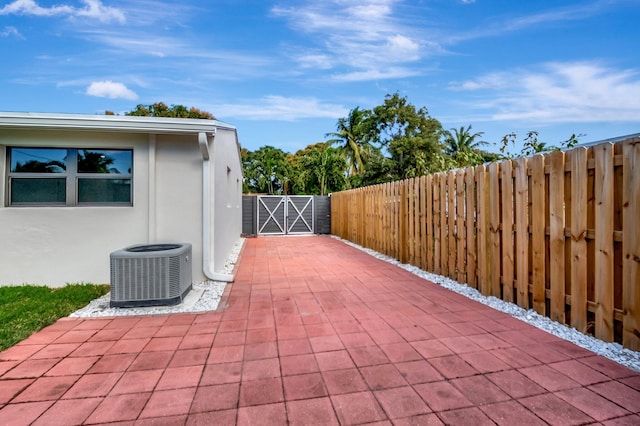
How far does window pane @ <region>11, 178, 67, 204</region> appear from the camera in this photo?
469 cm

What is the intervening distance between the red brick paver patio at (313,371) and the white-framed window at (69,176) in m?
2.21

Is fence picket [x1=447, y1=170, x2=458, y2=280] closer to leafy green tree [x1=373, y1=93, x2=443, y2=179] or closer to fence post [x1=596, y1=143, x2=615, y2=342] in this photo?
fence post [x1=596, y1=143, x2=615, y2=342]

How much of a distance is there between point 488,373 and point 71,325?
4.09 meters

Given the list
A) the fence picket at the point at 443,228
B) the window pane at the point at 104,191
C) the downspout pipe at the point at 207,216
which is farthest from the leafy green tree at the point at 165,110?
the fence picket at the point at 443,228

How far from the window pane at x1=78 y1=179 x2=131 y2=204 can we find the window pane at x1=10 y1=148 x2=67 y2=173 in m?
0.41

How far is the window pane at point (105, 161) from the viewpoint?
15.7 ft

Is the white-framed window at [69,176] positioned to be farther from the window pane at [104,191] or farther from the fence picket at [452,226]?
the fence picket at [452,226]

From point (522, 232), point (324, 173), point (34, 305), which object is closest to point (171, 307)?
point (34, 305)

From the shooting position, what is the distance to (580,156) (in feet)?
9.62

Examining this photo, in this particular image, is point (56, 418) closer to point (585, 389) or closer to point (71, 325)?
point (71, 325)

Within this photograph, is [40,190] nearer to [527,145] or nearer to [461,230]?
[461,230]

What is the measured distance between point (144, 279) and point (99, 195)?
201cm

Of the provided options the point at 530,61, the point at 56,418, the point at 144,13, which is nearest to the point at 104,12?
the point at 144,13

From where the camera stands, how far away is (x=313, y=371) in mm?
2299
